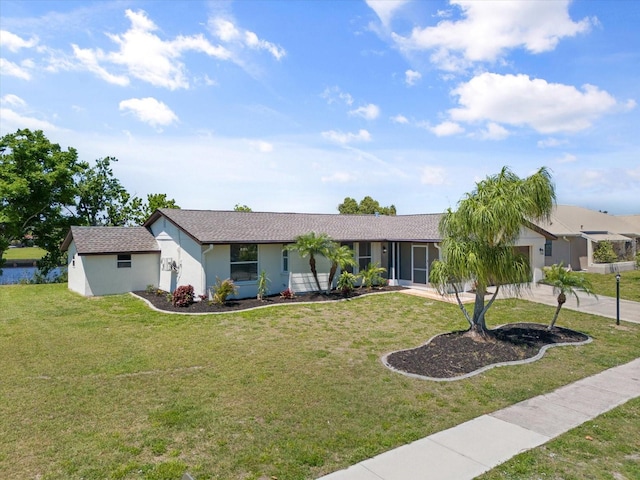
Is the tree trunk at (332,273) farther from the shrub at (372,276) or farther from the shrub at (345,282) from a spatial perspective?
the shrub at (372,276)

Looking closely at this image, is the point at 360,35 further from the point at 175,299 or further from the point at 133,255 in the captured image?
the point at 133,255

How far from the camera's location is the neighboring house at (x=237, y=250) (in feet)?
55.5

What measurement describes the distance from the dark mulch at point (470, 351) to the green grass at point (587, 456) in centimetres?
267

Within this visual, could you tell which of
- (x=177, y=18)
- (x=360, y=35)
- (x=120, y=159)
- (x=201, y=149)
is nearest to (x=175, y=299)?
(x=201, y=149)

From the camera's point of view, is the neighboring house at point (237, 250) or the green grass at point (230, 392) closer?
the green grass at point (230, 392)

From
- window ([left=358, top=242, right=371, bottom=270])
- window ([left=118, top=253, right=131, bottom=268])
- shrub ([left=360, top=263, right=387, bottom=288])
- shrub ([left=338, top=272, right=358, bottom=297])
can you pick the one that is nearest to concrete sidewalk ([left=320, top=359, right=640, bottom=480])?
shrub ([left=338, top=272, right=358, bottom=297])

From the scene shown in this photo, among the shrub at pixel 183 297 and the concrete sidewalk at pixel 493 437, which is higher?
the shrub at pixel 183 297

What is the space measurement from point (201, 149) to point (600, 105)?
18058mm

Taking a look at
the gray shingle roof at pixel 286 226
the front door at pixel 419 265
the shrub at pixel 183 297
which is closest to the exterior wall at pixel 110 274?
the gray shingle roof at pixel 286 226

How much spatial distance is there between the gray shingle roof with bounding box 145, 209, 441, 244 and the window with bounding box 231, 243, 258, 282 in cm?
55

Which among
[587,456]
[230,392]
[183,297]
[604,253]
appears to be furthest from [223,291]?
[604,253]

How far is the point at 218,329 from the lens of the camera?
11891mm

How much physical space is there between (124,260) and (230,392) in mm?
14634

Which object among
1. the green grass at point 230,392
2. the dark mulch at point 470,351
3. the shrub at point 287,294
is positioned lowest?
the green grass at point 230,392
